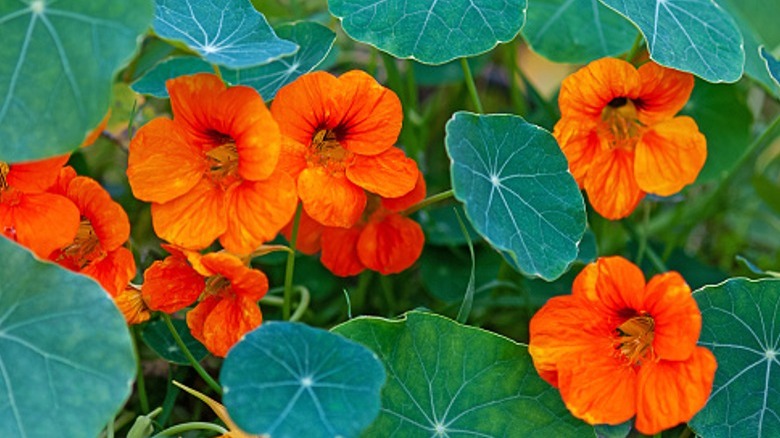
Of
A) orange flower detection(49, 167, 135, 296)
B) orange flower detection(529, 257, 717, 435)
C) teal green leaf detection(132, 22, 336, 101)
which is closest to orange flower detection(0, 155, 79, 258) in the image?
orange flower detection(49, 167, 135, 296)

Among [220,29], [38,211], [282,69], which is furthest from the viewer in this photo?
[282,69]

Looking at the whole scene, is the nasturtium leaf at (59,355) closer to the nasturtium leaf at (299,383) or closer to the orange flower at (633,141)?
the nasturtium leaf at (299,383)

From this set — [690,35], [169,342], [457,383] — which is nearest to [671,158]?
[690,35]

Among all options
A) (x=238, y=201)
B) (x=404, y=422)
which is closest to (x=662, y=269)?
(x=404, y=422)

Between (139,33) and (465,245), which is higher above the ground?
(139,33)

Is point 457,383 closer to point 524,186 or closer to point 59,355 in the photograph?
point 524,186

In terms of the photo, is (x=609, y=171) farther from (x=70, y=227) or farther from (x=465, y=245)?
(x=70, y=227)
